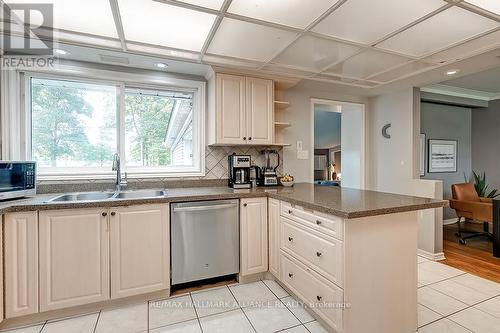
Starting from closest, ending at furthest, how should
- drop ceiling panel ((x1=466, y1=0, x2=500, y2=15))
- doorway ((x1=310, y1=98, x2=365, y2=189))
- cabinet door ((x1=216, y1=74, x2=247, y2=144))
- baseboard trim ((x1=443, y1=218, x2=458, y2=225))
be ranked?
drop ceiling panel ((x1=466, y1=0, x2=500, y2=15)), cabinet door ((x1=216, y1=74, x2=247, y2=144)), doorway ((x1=310, y1=98, x2=365, y2=189)), baseboard trim ((x1=443, y1=218, x2=458, y2=225))

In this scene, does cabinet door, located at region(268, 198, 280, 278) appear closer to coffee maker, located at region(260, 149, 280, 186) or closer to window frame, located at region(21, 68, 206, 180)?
coffee maker, located at region(260, 149, 280, 186)

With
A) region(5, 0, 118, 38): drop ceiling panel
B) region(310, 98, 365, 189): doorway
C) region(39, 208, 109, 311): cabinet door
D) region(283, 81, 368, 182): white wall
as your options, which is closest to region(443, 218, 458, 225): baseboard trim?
region(310, 98, 365, 189): doorway

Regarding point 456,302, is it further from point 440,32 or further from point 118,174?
point 118,174

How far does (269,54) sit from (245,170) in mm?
1251

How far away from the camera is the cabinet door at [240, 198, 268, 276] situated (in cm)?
251

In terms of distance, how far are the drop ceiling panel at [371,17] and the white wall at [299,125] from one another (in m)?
1.40

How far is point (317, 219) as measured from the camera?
1.85 metres

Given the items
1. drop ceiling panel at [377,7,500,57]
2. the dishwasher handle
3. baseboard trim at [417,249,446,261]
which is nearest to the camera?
drop ceiling panel at [377,7,500,57]

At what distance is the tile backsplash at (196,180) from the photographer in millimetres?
2471

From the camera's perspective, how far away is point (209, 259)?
2.41 metres

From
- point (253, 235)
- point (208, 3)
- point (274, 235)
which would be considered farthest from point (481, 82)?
point (208, 3)

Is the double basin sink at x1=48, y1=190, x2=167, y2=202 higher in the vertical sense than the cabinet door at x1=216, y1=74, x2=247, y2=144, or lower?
lower

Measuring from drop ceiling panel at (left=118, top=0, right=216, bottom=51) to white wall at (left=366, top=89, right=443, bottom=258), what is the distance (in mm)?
3026

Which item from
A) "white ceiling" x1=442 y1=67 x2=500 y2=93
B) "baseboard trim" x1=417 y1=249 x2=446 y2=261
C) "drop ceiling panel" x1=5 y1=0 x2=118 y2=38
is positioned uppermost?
"white ceiling" x1=442 y1=67 x2=500 y2=93
